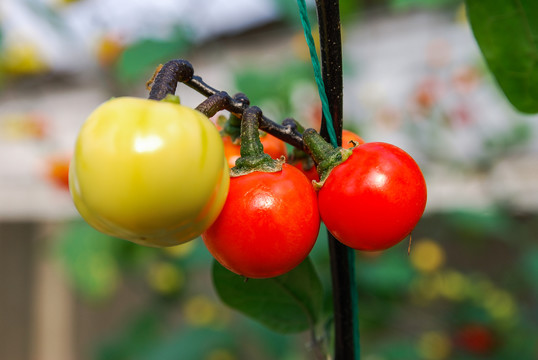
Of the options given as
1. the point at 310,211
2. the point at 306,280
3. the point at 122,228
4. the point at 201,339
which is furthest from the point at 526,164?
the point at 122,228

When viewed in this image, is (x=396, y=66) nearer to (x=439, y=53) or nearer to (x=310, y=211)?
(x=439, y=53)

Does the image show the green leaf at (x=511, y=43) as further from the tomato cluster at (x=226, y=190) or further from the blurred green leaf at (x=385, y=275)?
the blurred green leaf at (x=385, y=275)

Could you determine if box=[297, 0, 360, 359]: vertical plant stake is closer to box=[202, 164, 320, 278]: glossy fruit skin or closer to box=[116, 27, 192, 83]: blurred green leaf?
box=[202, 164, 320, 278]: glossy fruit skin

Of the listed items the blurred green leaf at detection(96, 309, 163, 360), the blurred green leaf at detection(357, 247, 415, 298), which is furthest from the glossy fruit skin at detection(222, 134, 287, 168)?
the blurred green leaf at detection(96, 309, 163, 360)

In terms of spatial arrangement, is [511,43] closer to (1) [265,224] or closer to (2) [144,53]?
(1) [265,224]

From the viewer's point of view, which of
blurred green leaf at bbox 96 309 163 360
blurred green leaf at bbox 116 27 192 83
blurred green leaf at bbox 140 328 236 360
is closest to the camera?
blurred green leaf at bbox 116 27 192 83
